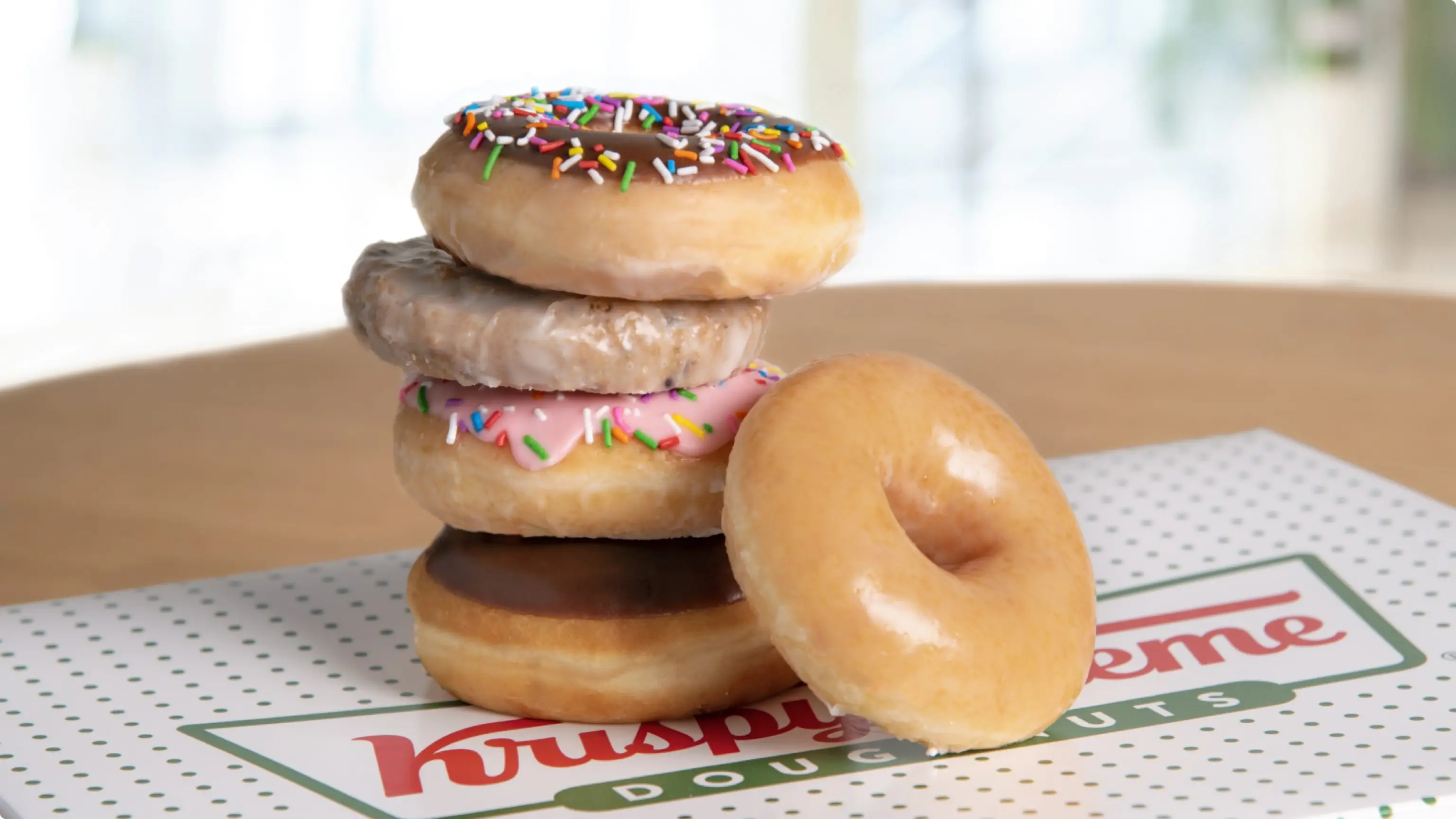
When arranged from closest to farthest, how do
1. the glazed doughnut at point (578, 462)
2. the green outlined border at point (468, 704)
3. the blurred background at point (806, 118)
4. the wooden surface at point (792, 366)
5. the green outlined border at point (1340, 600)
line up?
the green outlined border at point (468, 704)
the glazed doughnut at point (578, 462)
the green outlined border at point (1340, 600)
the wooden surface at point (792, 366)
the blurred background at point (806, 118)

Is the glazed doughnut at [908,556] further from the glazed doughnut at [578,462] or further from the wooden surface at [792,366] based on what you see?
the wooden surface at [792,366]

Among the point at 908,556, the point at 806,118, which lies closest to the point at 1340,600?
the point at 908,556

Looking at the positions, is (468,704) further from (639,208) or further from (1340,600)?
(1340,600)

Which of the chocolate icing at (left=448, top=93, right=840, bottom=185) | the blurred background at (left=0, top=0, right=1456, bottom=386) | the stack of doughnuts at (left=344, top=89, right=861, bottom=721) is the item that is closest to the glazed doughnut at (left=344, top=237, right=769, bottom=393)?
the stack of doughnuts at (left=344, top=89, right=861, bottom=721)

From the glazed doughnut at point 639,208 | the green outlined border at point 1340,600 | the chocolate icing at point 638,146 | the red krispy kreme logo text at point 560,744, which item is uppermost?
the chocolate icing at point 638,146

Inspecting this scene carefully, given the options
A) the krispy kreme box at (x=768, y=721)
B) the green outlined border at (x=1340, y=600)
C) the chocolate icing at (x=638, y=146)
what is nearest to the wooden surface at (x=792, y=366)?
the krispy kreme box at (x=768, y=721)

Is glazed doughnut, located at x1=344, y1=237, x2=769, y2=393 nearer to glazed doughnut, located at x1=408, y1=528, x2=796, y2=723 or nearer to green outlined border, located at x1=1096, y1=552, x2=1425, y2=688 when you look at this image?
glazed doughnut, located at x1=408, y1=528, x2=796, y2=723
